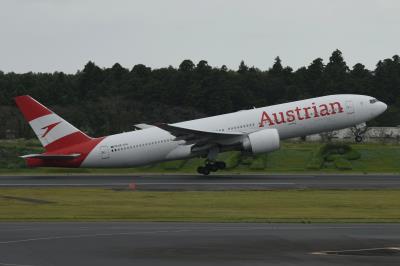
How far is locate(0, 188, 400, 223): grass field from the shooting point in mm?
30078

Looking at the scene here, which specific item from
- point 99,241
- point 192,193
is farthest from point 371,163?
point 99,241

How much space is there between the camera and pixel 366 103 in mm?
53750

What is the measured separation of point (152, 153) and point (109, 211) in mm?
20030

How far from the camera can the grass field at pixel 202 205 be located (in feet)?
98.7

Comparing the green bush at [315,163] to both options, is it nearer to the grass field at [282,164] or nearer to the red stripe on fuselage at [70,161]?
the grass field at [282,164]

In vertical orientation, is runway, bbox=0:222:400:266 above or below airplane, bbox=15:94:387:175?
below

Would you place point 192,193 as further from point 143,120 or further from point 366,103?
point 143,120

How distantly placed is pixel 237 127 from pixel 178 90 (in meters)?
65.6

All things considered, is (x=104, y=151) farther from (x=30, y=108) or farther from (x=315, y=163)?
(x=315, y=163)

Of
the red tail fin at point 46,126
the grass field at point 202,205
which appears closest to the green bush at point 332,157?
the grass field at point 202,205

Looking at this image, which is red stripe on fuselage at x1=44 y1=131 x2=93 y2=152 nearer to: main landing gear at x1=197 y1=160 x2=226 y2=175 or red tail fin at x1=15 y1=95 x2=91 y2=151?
red tail fin at x1=15 y1=95 x2=91 y2=151

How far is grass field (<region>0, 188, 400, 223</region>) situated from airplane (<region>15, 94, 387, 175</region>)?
8.76 metres

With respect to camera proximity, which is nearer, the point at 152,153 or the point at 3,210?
the point at 3,210

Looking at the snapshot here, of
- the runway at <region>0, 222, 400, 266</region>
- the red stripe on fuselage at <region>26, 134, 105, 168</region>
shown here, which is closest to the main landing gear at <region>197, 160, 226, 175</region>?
the red stripe on fuselage at <region>26, 134, 105, 168</region>
